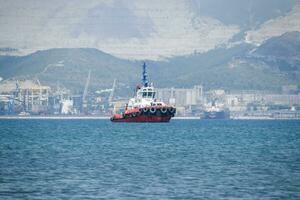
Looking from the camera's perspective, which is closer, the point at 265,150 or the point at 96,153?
the point at 96,153

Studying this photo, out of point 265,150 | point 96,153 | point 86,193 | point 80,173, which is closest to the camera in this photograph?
point 86,193

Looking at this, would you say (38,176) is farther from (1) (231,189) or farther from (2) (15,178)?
(1) (231,189)

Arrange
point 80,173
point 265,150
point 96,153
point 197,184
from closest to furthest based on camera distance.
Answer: point 197,184, point 80,173, point 96,153, point 265,150

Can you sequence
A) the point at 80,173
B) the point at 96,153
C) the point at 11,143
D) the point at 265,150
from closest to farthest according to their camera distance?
the point at 80,173
the point at 96,153
the point at 265,150
the point at 11,143

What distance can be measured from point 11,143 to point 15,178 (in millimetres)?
52081

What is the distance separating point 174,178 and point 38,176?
962cm

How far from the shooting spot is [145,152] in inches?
4417

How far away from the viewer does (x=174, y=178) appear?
81750 millimetres

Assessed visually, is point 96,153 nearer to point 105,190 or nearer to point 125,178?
point 125,178

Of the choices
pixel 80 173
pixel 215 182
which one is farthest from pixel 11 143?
pixel 215 182

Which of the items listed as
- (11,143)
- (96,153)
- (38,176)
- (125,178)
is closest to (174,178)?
(125,178)

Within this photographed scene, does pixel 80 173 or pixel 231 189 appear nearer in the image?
pixel 231 189

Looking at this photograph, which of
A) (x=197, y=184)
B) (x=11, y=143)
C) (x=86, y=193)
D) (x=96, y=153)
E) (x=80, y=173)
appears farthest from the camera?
(x=11, y=143)

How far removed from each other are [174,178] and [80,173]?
24.1ft
